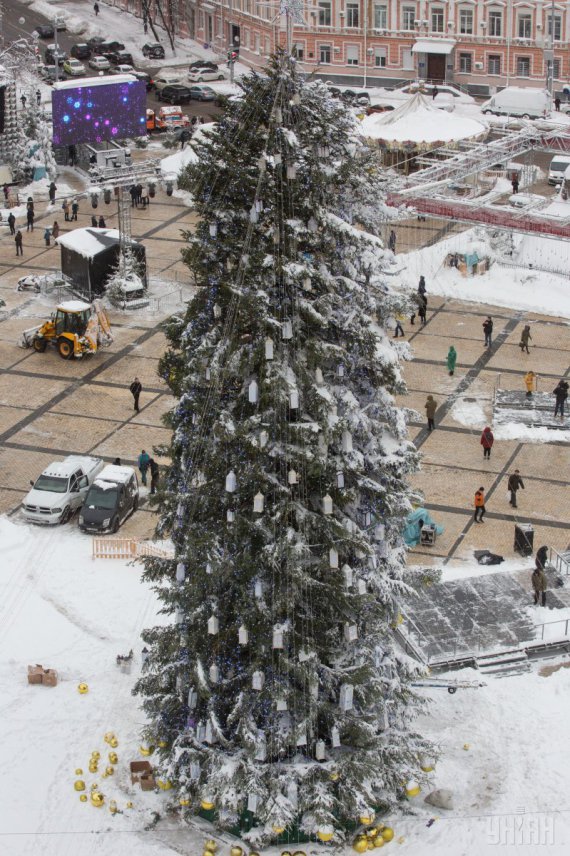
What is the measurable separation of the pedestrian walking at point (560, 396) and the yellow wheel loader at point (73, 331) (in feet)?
47.9

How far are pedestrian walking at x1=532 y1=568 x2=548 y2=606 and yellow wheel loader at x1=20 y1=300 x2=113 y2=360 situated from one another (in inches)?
776

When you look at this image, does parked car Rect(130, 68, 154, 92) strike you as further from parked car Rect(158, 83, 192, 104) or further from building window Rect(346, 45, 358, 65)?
building window Rect(346, 45, 358, 65)

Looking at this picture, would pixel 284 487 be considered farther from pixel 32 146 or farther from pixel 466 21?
pixel 466 21

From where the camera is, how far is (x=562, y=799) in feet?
82.3

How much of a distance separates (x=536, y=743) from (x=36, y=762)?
8863mm

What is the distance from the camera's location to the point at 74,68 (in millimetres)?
86625

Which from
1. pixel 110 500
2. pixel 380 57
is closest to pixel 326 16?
pixel 380 57

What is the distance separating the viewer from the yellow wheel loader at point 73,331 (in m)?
46.5

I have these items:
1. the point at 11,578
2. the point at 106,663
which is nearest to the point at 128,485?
the point at 11,578

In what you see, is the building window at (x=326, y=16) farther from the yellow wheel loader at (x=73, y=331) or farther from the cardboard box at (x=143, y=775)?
the cardboard box at (x=143, y=775)

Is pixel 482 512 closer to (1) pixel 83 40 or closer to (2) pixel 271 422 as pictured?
(2) pixel 271 422

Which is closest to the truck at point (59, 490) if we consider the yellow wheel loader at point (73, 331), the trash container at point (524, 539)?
the yellow wheel loader at point (73, 331)

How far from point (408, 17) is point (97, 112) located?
24.6 m

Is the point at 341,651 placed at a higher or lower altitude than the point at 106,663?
higher
